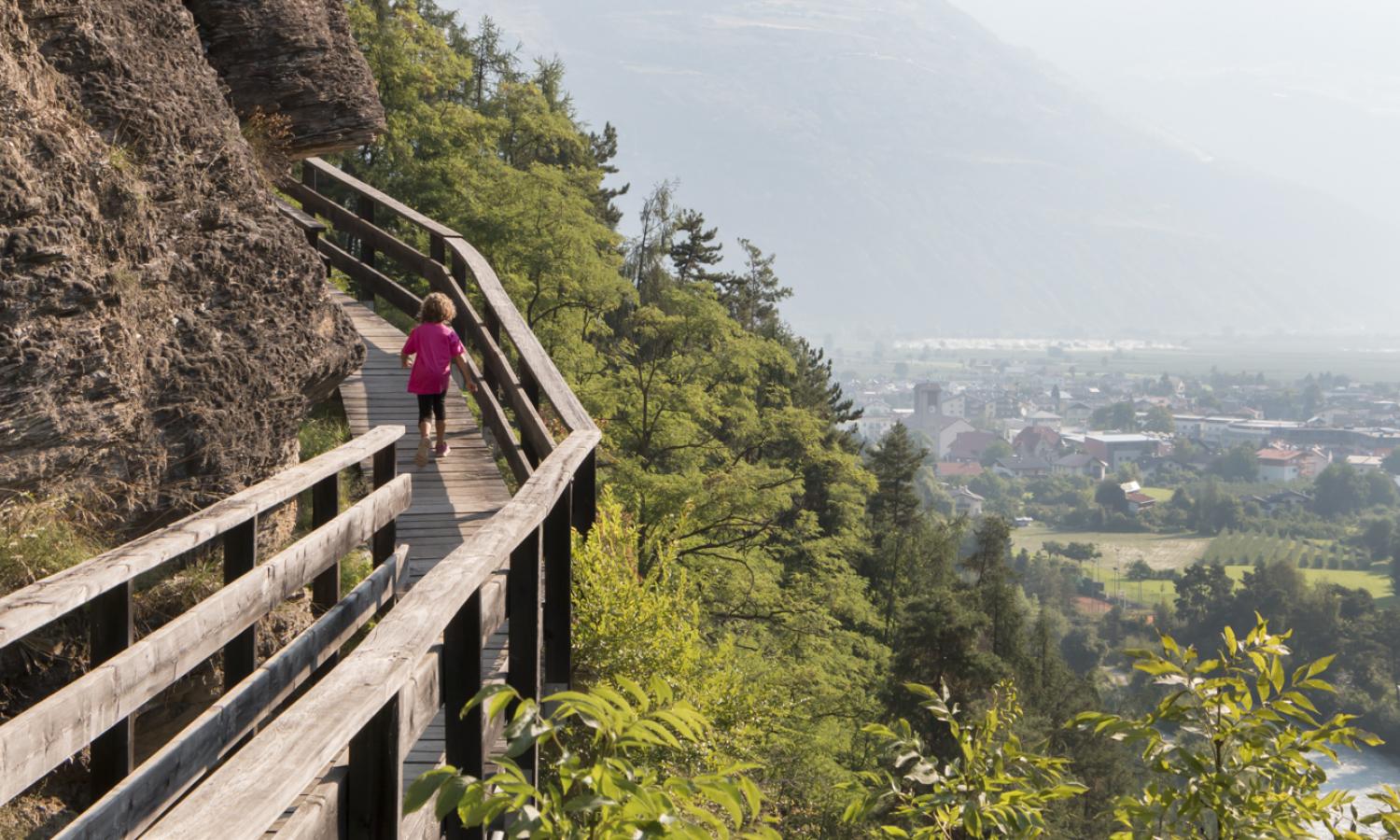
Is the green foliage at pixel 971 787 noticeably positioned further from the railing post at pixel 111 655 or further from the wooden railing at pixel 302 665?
the railing post at pixel 111 655

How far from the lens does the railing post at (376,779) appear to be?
226cm

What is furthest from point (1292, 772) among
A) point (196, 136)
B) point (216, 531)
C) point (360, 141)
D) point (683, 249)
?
point (683, 249)

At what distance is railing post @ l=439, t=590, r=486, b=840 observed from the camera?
114 inches

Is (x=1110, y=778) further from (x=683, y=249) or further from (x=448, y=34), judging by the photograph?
(x=448, y=34)

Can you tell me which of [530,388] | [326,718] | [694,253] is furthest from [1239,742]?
[694,253]

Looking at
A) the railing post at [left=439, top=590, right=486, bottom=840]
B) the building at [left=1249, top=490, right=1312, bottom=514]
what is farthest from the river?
the railing post at [left=439, top=590, right=486, bottom=840]

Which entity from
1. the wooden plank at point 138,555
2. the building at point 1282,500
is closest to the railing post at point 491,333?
the wooden plank at point 138,555

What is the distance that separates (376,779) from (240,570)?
175 centimetres

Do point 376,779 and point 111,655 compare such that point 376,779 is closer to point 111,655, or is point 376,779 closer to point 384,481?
point 111,655

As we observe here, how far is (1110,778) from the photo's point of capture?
43906mm

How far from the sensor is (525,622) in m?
3.78

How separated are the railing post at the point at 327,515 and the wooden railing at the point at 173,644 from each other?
0.13 m

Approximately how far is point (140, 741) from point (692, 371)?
1950 centimetres

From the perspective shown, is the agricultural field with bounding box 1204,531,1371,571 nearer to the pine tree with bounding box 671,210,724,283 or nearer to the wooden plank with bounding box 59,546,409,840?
the pine tree with bounding box 671,210,724,283
